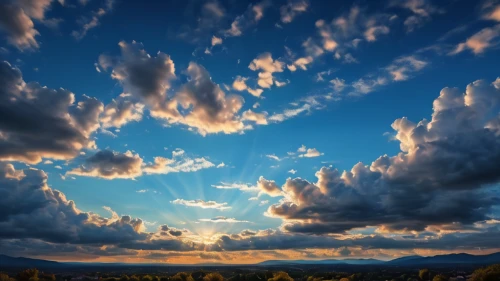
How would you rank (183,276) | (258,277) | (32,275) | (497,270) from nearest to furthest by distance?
(497,270) < (32,275) < (183,276) < (258,277)

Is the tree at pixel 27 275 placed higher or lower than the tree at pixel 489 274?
lower

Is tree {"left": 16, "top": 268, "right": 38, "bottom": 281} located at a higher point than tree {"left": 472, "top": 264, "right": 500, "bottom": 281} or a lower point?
lower

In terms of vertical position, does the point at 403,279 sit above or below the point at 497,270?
below

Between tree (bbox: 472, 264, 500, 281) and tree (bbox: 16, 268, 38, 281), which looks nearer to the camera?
tree (bbox: 472, 264, 500, 281)

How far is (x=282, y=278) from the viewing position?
90875 mm

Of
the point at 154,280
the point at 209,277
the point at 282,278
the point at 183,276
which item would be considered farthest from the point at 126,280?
the point at 282,278

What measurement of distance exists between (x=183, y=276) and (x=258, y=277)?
94.4 feet

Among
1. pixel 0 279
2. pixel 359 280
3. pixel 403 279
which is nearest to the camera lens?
pixel 0 279

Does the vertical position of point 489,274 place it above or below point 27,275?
above

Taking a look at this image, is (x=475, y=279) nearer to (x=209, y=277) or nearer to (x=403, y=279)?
(x=209, y=277)

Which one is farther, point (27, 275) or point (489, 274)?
point (27, 275)

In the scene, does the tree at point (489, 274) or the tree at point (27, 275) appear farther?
the tree at point (27, 275)

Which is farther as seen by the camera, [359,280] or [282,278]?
[359,280]

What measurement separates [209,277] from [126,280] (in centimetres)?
2966
